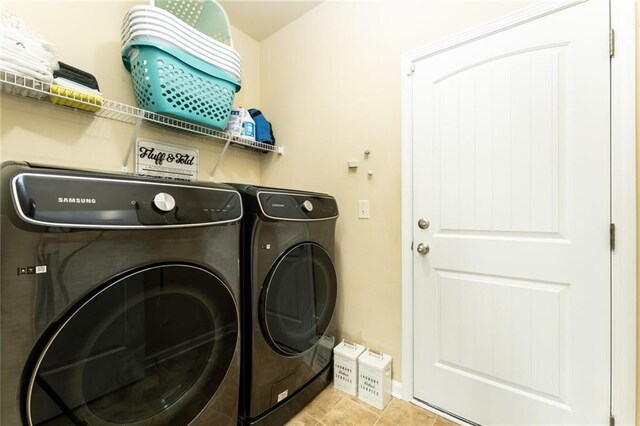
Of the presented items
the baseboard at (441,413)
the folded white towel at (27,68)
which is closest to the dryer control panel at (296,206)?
the folded white towel at (27,68)

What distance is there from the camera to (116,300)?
77 cm

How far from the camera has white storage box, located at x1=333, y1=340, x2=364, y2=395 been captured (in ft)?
5.12

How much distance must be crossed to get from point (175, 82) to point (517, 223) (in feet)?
5.75

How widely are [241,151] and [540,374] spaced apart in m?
2.17

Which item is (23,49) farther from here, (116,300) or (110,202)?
(116,300)

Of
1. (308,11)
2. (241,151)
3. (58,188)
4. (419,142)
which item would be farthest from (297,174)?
Answer: (58,188)

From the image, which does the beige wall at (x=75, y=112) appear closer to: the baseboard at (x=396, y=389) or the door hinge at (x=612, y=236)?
the baseboard at (x=396, y=389)

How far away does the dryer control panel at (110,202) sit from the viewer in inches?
24.6

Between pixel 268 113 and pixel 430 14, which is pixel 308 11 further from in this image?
pixel 430 14

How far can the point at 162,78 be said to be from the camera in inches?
51.1

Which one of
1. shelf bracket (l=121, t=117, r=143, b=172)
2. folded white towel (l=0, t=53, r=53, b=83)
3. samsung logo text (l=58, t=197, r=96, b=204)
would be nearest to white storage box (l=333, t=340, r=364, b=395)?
samsung logo text (l=58, t=197, r=96, b=204)

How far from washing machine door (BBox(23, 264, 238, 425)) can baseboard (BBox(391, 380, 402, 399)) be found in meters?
1.02

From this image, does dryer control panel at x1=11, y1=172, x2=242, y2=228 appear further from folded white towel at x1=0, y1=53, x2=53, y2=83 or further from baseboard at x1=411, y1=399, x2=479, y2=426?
baseboard at x1=411, y1=399, x2=479, y2=426

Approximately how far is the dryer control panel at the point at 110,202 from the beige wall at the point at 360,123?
3.17 ft
